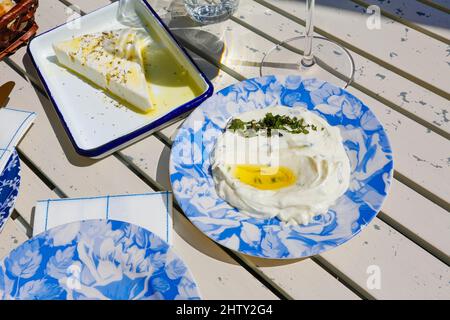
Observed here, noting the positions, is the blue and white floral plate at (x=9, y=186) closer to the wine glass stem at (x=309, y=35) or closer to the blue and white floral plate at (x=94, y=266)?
the blue and white floral plate at (x=94, y=266)

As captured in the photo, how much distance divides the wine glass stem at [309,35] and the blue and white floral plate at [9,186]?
768 millimetres

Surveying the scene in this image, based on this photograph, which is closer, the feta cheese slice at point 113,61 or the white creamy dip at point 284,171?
the white creamy dip at point 284,171

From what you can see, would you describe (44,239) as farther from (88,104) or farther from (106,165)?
(88,104)

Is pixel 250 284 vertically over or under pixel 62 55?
under

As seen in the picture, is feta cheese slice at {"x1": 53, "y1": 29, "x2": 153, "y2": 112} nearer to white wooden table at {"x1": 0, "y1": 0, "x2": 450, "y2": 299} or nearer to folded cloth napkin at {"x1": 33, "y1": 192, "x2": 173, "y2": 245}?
white wooden table at {"x1": 0, "y1": 0, "x2": 450, "y2": 299}

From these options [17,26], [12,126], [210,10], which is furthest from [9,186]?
[210,10]

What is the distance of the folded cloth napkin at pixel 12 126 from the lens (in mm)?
1252

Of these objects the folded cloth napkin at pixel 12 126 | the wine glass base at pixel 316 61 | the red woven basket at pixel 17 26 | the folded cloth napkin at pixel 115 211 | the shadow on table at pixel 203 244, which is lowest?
the shadow on table at pixel 203 244

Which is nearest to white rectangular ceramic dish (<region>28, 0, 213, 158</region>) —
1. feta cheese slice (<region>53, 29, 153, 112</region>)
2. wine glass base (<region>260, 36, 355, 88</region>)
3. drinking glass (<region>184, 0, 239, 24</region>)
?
feta cheese slice (<region>53, 29, 153, 112</region>)

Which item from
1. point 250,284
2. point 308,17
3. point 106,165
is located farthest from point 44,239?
point 308,17

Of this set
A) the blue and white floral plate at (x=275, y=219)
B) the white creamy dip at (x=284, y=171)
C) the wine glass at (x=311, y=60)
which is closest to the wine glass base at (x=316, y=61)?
the wine glass at (x=311, y=60)

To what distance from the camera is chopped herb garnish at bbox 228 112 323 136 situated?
1172 mm

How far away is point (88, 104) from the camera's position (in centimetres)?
138

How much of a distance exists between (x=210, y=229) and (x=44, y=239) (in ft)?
1.06
